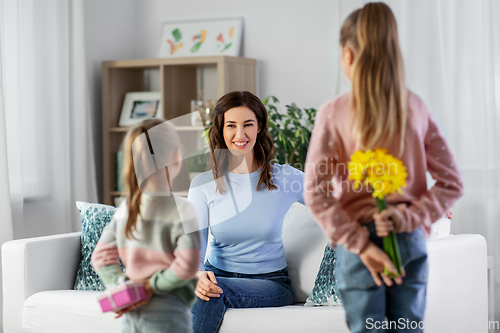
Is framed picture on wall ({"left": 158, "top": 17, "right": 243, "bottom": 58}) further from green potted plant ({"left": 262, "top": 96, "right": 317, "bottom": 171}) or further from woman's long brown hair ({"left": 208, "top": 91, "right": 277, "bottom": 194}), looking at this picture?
woman's long brown hair ({"left": 208, "top": 91, "right": 277, "bottom": 194})

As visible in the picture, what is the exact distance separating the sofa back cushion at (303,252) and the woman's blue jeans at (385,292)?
3.64 feet

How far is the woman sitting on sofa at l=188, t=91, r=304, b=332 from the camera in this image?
4.19 feet

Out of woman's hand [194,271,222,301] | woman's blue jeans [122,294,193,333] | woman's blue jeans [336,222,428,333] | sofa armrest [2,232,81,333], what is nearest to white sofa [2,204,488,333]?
sofa armrest [2,232,81,333]

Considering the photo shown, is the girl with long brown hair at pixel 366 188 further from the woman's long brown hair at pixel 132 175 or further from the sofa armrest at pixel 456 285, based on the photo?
the sofa armrest at pixel 456 285

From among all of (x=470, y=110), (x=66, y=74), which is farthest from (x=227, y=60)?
(x=470, y=110)

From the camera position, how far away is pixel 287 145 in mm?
2799

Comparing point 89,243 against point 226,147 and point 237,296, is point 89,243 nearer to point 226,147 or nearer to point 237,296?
point 237,296

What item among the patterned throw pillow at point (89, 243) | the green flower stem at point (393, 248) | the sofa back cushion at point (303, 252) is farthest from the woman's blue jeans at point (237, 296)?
the green flower stem at point (393, 248)

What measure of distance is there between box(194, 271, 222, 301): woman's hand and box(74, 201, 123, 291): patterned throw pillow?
0.90 feet

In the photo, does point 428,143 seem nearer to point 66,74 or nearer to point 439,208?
point 439,208

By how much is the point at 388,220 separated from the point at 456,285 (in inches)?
41.5

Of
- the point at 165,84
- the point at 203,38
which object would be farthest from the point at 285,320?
the point at 203,38

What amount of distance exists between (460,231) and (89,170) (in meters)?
2.01

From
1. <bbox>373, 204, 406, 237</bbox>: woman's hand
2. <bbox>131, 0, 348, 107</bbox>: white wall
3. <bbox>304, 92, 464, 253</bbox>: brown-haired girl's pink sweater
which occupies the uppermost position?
<bbox>131, 0, 348, 107</bbox>: white wall
